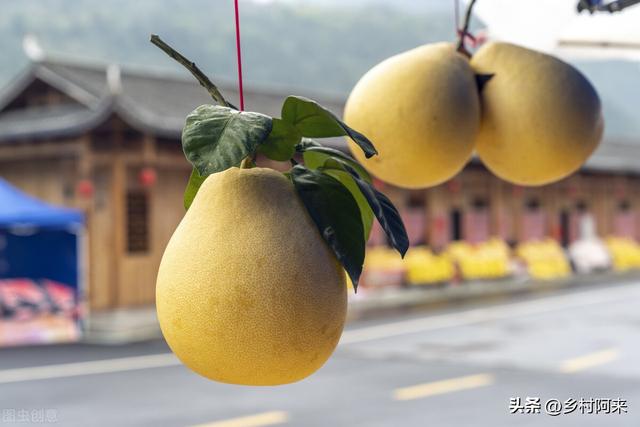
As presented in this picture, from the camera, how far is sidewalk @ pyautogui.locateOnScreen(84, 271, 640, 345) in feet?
39.7

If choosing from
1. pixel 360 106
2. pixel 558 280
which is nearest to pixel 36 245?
pixel 360 106

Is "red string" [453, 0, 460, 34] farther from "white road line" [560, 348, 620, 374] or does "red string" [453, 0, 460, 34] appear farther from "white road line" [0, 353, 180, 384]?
"white road line" [560, 348, 620, 374]

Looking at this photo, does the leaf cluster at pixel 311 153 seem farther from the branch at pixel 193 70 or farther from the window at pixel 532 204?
the window at pixel 532 204

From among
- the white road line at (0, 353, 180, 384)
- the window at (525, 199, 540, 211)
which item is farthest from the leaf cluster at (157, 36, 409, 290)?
the window at (525, 199, 540, 211)

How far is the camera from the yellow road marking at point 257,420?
716 centimetres

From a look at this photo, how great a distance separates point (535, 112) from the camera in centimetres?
89

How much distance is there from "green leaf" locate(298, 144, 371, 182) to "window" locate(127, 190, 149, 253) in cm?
1259

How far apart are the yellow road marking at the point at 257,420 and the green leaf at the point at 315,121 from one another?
670 centimetres

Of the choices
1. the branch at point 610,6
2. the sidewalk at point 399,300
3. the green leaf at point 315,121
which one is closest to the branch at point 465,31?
the branch at point 610,6

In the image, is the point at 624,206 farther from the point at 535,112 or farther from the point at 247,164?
the point at 247,164

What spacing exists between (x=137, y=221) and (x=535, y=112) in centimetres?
1265

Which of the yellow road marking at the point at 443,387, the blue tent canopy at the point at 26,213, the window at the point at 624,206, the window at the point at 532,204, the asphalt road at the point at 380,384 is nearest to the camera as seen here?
the asphalt road at the point at 380,384

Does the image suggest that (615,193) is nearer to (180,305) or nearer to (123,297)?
(123,297)

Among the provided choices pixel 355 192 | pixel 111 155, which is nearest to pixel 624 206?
pixel 111 155
